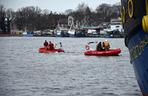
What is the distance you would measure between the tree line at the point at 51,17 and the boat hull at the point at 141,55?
153827 mm

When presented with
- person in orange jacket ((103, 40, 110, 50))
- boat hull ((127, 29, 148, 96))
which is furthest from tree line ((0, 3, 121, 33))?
boat hull ((127, 29, 148, 96))

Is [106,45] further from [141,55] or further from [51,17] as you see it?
[51,17]

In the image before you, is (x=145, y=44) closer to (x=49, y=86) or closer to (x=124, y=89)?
(x=124, y=89)

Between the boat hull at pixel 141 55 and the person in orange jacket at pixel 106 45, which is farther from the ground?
the boat hull at pixel 141 55

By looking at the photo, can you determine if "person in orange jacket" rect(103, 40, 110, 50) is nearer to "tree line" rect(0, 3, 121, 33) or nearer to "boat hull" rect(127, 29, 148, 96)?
"boat hull" rect(127, 29, 148, 96)

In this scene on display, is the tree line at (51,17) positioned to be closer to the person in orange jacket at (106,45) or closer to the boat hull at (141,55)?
the person in orange jacket at (106,45)

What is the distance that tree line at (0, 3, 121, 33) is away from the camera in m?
173

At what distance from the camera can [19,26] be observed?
17775 cm

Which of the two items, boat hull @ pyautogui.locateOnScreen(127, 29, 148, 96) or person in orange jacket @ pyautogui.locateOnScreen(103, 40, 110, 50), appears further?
person in orange jacket @ pyautogui.locateOnScreen(103, 40, 110, 50)

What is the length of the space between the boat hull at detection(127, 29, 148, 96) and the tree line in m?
154

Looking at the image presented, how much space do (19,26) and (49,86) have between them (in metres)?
157

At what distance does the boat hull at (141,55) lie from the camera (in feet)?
41.6

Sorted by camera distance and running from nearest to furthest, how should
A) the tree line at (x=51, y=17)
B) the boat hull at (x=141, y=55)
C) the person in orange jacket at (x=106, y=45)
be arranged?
the boat hull at (x=141, y=55) → the person in orange jacket at (x=106, y=45) → the tree line at (x=51, y=17)

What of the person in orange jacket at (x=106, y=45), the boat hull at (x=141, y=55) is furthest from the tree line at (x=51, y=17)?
the boat hull at (x=141, y=55)
